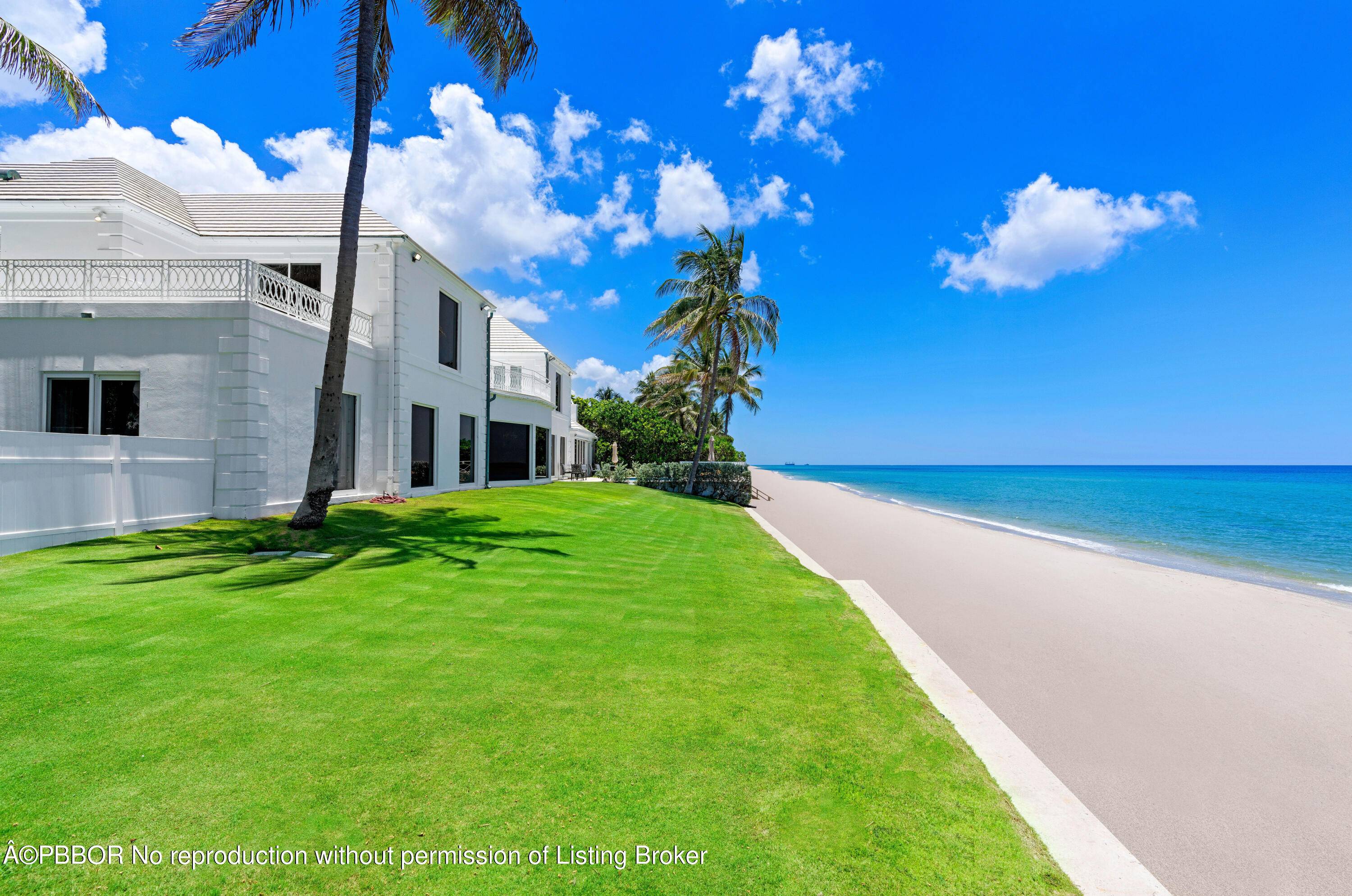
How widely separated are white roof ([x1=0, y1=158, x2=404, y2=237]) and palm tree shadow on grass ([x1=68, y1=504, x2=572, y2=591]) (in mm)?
8892

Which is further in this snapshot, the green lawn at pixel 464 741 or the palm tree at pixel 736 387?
the palm tree at pixel 736 387

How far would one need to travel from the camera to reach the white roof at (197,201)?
1472 centimetres

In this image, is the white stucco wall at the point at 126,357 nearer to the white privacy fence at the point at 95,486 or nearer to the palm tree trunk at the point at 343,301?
the white privacy fence at the point at 95,486

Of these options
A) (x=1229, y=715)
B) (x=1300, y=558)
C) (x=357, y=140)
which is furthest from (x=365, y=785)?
(x=1300, y=558)

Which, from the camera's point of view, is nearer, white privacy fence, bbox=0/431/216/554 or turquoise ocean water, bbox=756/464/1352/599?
white privacy fence, bbox=0/431/216/554

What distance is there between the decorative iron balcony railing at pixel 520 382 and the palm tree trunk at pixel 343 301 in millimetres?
12815

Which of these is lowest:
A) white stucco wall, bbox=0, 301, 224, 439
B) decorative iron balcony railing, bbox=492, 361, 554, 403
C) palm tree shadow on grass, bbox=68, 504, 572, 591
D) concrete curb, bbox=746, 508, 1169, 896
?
concrete curb, bbox=746, 508, 1169, 896

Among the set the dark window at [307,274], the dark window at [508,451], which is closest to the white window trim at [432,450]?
the dark window at [508,451]

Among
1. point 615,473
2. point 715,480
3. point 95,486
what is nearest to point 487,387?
point 715,480

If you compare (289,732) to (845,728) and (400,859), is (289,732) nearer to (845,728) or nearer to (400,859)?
(400,859)

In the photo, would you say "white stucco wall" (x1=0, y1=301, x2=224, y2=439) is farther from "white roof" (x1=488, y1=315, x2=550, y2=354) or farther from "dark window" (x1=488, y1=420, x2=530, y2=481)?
"white roof" (x1=488, y1=315, x2=550, y2=354)

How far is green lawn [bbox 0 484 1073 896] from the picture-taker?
256 centimetres

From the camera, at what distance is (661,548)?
11.6 metres

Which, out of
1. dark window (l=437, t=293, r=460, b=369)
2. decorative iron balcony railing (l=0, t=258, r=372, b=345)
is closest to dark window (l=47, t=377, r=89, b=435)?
decorative iron balcony railing (l=0, t=258, r=372, b=345)
